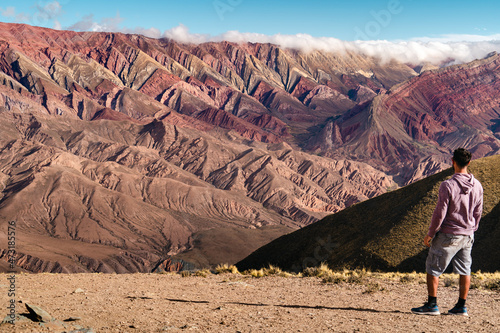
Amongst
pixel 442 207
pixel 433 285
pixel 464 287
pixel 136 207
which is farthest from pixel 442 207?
pixel 136 207

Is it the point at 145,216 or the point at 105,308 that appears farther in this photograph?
the point at 145,216

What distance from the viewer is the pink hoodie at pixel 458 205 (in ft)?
30.8

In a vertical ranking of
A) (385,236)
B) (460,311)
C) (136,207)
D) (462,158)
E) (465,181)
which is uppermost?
(462,158)

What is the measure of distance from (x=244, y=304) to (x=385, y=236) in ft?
47.4

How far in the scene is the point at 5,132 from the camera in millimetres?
195375

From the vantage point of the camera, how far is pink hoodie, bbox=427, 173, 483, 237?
9.40 metres

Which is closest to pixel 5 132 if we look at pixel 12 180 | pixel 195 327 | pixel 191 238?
pixel 12 180

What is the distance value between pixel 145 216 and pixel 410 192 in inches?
4336

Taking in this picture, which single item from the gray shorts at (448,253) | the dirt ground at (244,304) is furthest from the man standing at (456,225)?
the dirt ground at (244,304)

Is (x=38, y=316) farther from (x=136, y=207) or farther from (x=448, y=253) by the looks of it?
(x=136, y=207)

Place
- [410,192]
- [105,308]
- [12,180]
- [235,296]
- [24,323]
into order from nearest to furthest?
[24,323] → [105,308] → [235,296] → [410,192] → [12,180]

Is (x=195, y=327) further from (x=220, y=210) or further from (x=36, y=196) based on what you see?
(x=220, y=210)

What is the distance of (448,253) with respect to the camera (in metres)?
9.55

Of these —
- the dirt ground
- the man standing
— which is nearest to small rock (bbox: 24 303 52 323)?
the dirt ground
